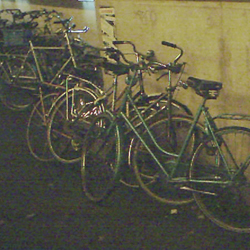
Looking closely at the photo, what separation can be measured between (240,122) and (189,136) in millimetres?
714

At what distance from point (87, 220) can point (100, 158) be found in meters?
0.72

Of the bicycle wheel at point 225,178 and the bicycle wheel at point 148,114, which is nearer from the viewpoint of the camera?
the bicycle wheel at point 225,178

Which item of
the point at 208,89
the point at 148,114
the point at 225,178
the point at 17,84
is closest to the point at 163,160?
the point at 148,114

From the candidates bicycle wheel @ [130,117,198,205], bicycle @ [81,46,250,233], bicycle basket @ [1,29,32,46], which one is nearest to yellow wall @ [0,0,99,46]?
bicycle basket @ [1,29,32,46]

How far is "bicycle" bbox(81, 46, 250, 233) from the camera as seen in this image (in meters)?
3.85

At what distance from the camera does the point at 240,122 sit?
439 cm

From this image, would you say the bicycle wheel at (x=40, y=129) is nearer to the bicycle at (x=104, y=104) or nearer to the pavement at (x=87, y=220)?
the bicycle at (x=104, y=104)

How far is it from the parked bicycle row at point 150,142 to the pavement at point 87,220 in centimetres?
14

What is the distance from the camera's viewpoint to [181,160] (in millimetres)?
4125

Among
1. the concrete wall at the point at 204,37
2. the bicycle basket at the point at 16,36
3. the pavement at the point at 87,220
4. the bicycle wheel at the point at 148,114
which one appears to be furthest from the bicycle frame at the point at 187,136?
the bicycle basket at the point at 16,36

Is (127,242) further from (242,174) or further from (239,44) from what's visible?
(239,44)

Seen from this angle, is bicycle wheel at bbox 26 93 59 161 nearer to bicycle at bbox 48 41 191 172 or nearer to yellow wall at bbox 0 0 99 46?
bicycle at bbox 48 41 191 172

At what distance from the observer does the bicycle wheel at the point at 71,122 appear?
16.9 feet

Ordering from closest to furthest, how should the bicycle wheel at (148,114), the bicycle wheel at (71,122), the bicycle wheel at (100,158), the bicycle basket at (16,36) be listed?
the bicycle wheel at (148,114), the bicycle wheel at (100,158), the bicycle wheel at (71,122), the bicycle basket at (16,36)
